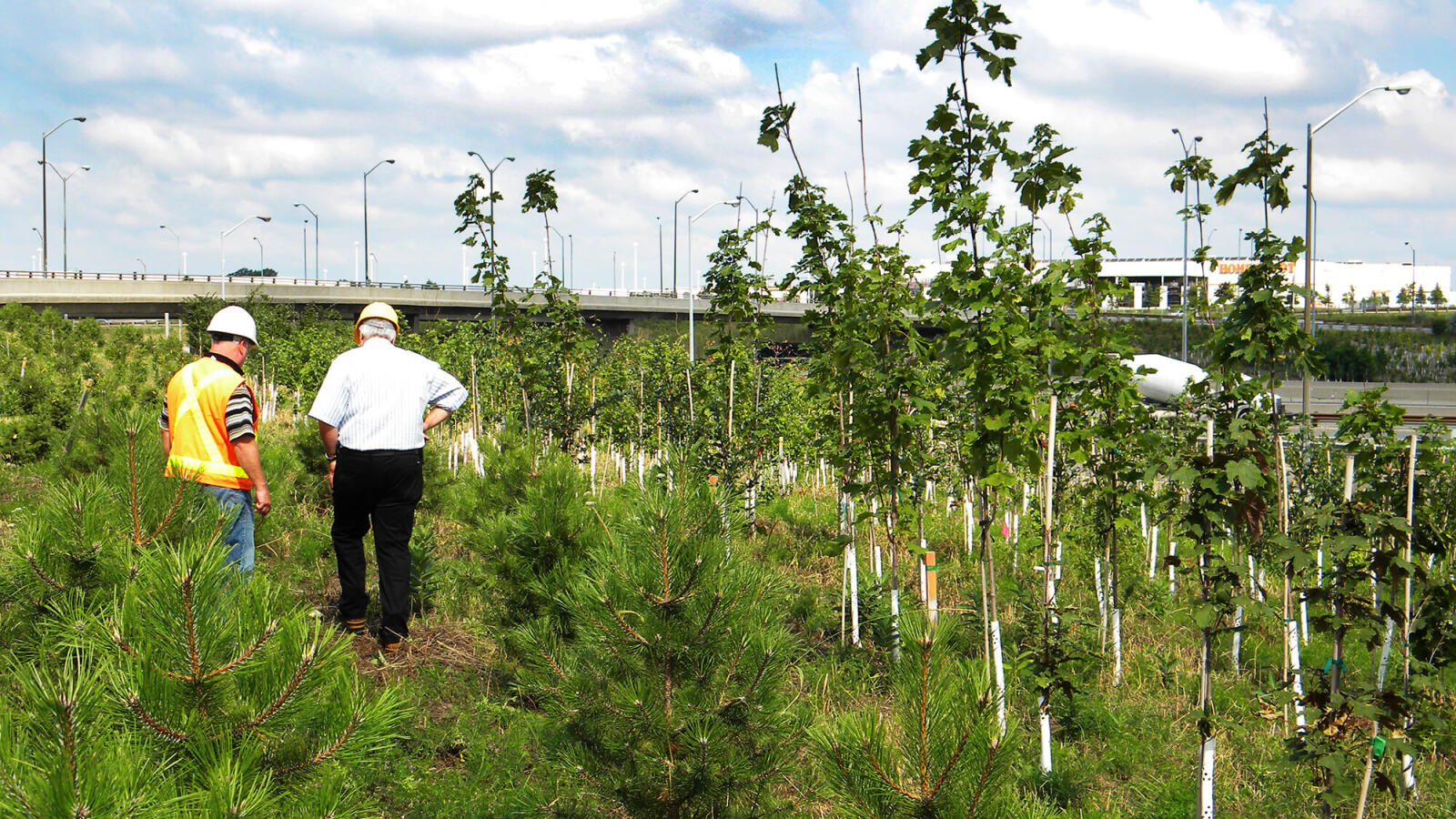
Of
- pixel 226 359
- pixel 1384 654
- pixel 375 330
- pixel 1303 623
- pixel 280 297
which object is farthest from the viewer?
pixel 280 297

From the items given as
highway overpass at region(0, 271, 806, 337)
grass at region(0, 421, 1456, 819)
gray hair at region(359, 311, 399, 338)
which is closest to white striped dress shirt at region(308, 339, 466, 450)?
gray hair at region(359, 311, 399, 338)

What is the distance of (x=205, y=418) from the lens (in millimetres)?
4945

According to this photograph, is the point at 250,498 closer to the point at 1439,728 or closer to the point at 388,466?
the point at 388,466

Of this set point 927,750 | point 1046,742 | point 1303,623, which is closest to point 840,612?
point 1046,742

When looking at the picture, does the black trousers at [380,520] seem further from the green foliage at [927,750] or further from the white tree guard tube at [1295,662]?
the white tree guard tube at [1295,662]

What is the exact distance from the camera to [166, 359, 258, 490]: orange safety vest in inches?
194

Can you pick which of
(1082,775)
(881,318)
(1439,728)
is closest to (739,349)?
(881,318)

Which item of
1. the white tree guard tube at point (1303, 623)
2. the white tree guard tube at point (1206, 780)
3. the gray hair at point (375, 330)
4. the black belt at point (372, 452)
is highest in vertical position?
the gray hair at point (375, 330)

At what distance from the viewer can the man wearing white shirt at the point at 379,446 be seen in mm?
4980

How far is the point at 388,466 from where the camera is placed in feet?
16.5

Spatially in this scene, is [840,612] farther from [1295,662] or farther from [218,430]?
[218,430]

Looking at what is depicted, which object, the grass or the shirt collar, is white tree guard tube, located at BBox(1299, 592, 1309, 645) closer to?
the grass

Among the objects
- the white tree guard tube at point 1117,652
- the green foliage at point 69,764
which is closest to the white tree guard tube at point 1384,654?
the white tree guard tube at point 1117,652

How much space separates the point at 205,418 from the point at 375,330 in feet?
2.91
